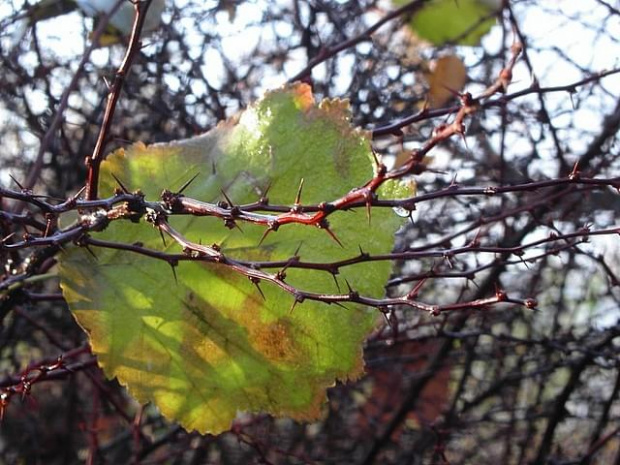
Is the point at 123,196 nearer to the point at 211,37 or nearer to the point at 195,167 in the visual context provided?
the point at 195,167

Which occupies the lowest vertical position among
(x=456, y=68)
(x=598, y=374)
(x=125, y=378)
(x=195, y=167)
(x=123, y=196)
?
(x=125, y=378)

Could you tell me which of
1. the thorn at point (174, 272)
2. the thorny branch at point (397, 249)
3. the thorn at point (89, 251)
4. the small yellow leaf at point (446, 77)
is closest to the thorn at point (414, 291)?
the thorny branch at point (397, 249)

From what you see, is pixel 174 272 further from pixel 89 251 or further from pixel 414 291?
pixel 414 291

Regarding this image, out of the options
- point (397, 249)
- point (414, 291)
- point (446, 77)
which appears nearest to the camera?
point (414, 291)

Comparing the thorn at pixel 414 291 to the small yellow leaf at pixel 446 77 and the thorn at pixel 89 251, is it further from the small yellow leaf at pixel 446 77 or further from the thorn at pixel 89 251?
the small yellow leaf at pixel 446 77

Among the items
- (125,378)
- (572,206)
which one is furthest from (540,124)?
(125,378)

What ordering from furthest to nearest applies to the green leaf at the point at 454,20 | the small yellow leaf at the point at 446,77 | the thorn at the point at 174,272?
1. the green leaf at the point at 454,20
2. the small yellow leaf at the point at 446,77
3. the thorn at the point at 174,272

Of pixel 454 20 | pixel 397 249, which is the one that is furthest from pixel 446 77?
pixel 397 249
